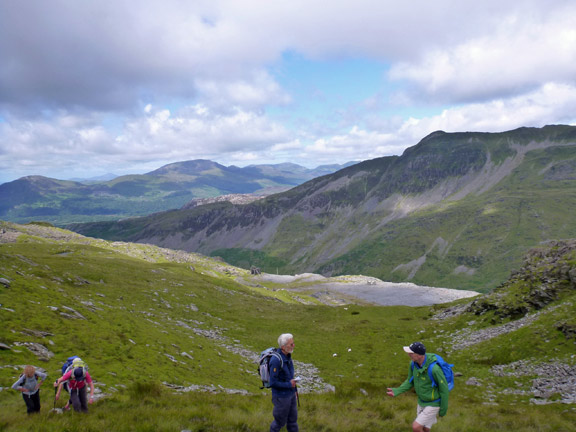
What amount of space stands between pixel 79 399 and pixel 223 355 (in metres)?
22.0

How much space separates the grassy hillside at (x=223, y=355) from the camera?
14.2m

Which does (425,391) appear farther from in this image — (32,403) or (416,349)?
(32,403)

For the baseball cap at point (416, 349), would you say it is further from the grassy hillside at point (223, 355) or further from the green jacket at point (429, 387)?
the grassy hillside at point (223, 355)

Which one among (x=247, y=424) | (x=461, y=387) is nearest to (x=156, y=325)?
(x=247, y=424)

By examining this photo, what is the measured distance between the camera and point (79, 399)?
44.6 ft

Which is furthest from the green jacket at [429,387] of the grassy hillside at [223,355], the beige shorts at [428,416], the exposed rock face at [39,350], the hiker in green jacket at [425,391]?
the exposed rock face at [39,350]

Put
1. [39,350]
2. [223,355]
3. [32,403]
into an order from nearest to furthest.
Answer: [32,403]
[39,350]
[223,355]

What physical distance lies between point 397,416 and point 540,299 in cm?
3281

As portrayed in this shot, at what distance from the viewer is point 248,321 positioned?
178ft

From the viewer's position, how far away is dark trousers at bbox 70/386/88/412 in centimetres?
1347

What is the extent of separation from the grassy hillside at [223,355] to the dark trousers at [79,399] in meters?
0.59

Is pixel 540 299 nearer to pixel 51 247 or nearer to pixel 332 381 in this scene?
pixel 332 381

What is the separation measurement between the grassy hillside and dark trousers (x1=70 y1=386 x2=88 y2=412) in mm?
589

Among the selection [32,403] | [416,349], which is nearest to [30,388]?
[32,403]
